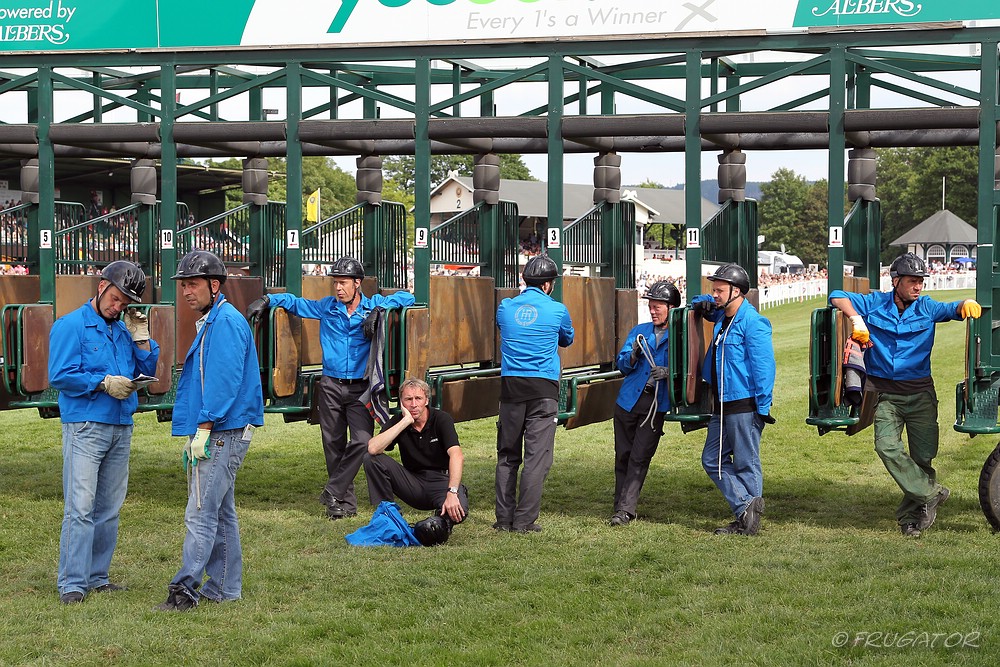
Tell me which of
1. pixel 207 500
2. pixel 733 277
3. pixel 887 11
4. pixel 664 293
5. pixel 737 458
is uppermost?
pixel 887 11

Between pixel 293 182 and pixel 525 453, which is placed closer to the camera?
pixel 525 453

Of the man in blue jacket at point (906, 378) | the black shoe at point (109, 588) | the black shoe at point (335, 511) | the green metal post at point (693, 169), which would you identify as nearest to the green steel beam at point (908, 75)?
the green metal post at point (693, 169)

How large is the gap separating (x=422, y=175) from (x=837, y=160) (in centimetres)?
291

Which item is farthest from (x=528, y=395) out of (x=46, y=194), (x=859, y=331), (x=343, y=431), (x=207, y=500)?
(x=46, y=194)

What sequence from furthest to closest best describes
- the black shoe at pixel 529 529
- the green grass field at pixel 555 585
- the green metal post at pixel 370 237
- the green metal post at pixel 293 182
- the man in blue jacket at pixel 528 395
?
the green metal post at pixel 370 237 → the green metal post at pixel 293 182 → the man in blue jacket at pixel 528 395 → the black shoe at pixel 529 529 → the green grass field at pixel 555 585

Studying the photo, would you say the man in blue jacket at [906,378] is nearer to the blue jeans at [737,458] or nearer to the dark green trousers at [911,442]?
the dark green trousers at [911,442]

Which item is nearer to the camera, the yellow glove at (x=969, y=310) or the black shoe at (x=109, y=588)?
the black shoe at (x=109, y=588)

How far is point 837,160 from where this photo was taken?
835 centimetres

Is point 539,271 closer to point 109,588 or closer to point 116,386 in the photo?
point 116,386

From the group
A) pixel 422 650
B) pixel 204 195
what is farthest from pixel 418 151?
pixel 204 195

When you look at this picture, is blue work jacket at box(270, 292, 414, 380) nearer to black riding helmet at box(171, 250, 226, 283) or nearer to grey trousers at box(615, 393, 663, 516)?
grey trousers at box(615, 393, 663, 516)

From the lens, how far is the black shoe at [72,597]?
6.39m

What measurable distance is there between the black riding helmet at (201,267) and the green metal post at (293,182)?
2.93m

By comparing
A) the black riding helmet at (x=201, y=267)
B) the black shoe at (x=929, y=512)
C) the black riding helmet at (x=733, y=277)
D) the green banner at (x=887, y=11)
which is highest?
the green banner at (x=887, y=11)
